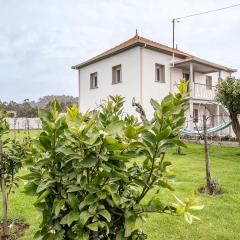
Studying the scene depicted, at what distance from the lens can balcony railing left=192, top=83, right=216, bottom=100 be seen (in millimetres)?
18391

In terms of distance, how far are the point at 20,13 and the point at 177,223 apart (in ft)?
Result: 30.8

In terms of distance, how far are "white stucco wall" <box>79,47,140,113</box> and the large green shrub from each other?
528 inches

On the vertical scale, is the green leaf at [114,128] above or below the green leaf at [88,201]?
above

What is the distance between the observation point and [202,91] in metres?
18.9

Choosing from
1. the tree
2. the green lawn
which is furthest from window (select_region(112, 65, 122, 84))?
the green lawn

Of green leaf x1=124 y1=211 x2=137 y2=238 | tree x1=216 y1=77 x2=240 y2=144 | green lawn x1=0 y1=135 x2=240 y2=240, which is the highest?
tree x1=216 y1=77 x2=240 y2=144

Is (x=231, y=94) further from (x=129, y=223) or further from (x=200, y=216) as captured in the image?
(x=129, y=223)

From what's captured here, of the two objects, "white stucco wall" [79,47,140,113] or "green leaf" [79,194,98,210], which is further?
"white stucco wall" [79,47,140,113]

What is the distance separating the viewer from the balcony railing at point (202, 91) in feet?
60.3

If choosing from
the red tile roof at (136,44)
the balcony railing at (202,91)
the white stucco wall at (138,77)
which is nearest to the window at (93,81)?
the white stucco wall at (138,77)

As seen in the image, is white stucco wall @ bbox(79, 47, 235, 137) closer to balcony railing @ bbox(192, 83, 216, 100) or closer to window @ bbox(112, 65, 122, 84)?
balcony railing @ bbox(192, 83, 216, 100)

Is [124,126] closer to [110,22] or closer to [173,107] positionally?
[173,107]

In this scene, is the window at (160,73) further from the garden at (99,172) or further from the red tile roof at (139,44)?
the garden at (99,172)

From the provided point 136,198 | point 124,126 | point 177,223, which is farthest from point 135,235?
point 177,223
